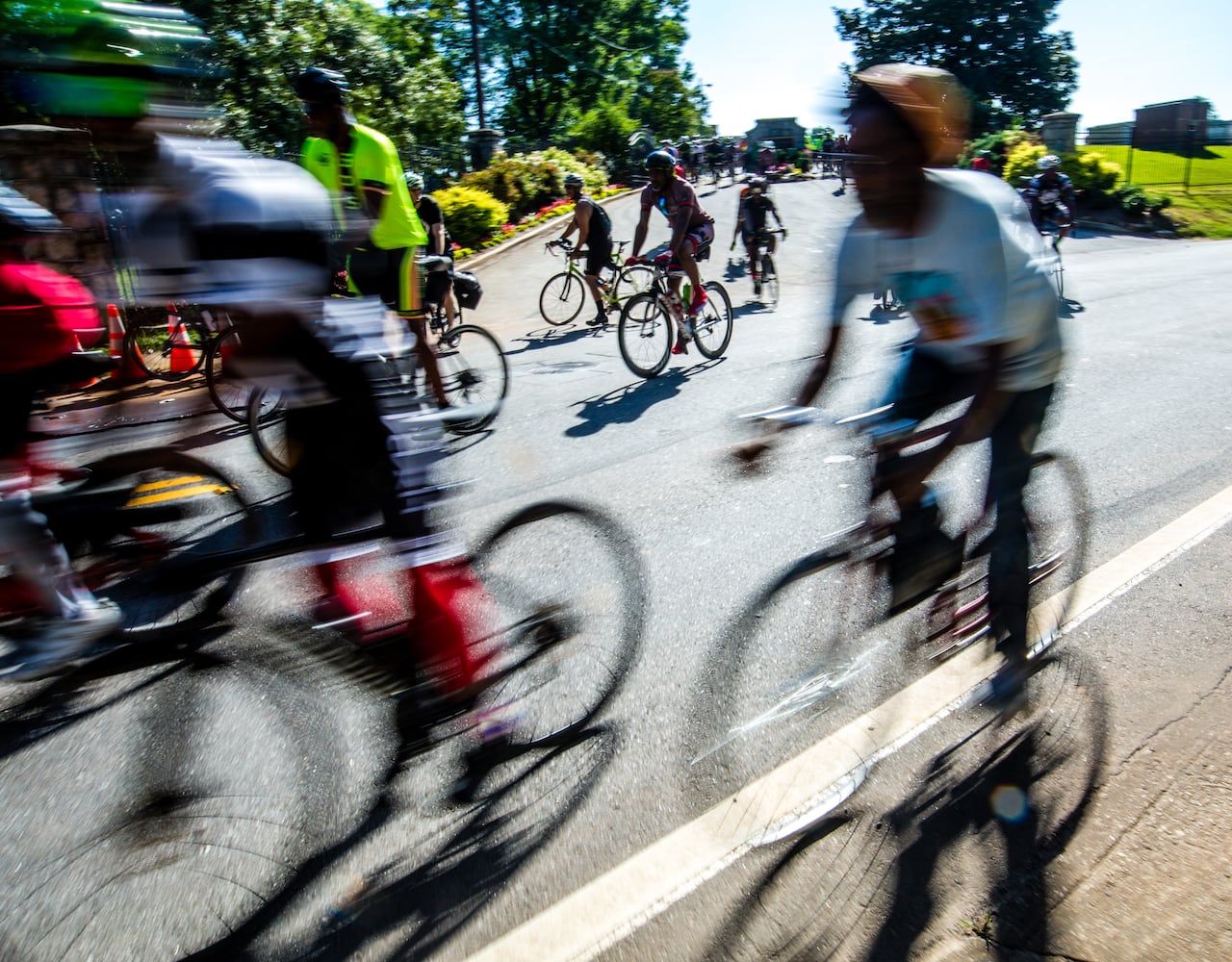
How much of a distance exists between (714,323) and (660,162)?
171 centimetres

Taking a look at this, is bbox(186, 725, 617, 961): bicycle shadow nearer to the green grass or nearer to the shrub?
the shrub

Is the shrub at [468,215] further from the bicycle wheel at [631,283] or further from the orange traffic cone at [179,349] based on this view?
the orange traffic cone at [179,349]

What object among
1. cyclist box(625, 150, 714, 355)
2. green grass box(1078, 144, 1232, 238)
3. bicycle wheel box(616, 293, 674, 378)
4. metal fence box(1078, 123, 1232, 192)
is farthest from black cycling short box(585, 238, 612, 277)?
metal fence box(1078, 123, 1232, 192)

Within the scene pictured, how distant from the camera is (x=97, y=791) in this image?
2.83 meters

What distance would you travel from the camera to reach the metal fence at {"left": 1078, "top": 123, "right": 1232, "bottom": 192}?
2988 centimetres

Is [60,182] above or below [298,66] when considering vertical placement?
below

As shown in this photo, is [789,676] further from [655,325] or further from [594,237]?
[594,237]

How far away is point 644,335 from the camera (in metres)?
8.29

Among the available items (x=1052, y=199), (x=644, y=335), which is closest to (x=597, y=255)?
(x=644, y=335)

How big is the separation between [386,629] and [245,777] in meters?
0.77

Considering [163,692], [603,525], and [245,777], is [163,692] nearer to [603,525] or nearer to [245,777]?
[245,777]

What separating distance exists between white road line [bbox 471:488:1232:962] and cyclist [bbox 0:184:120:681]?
159cm

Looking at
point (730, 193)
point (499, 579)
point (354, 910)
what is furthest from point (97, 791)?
point (730, 193)

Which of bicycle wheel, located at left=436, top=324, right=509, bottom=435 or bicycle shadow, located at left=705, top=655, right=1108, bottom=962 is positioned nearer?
bicycle shadow, located at left=705, top=655, right=1108, bottom=962
